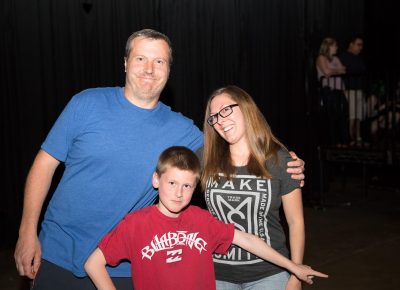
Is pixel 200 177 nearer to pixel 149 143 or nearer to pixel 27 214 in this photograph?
pixel 149 143

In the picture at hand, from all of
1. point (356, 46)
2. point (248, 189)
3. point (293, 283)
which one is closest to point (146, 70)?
point (248, 189)

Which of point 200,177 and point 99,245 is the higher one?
point 200,177

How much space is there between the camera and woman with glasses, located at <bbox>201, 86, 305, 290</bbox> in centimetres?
256

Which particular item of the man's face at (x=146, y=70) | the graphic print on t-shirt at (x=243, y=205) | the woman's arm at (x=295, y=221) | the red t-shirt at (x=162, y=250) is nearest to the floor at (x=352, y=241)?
the woman's arm at (x=295, y=221)

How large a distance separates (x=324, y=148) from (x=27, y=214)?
20.0 feet

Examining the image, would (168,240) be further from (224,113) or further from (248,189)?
(224,113)

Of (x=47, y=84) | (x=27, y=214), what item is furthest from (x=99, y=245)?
(x=47, y=84)

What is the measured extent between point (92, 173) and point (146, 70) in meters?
0.50

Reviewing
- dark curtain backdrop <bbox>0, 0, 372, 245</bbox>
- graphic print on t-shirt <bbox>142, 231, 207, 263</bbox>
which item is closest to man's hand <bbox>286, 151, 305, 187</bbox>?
graphic print on t-shirt <bbox>142, 231, 207, 263</bbox>

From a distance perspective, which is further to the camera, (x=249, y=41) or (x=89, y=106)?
(x=249, y=41)

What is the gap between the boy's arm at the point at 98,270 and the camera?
2.26m

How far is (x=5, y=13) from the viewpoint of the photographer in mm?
5160

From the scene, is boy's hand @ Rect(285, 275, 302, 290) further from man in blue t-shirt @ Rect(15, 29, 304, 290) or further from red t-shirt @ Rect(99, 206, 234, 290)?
man in blue t-shirt @ Rect(15, 29, 304, 290)

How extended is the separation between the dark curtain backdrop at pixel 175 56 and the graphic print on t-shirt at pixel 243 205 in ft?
10.9
